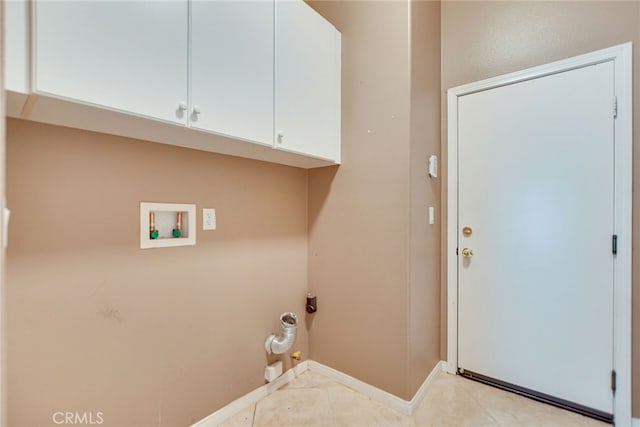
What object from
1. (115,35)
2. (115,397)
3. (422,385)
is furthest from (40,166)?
(422,385)

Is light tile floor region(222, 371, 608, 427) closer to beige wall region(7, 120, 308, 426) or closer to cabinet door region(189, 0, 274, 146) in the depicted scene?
beige wall region(7, 120, 308, 426)

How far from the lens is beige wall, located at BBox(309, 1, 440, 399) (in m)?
1.68

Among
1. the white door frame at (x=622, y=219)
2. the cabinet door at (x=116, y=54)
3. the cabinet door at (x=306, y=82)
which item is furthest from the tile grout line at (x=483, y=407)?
the cabinet door at (x=116, y=54)

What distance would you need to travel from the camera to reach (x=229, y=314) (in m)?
1.64

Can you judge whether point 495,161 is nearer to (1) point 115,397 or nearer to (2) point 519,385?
(2) point 519,385

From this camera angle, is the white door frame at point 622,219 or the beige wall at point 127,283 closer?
the beige wall at point 127,283

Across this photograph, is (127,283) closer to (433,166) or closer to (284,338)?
(284,338)

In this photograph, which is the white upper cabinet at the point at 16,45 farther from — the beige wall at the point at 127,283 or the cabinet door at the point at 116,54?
the beige wall at the point at 127,283

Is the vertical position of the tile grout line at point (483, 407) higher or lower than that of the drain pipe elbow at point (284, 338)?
lower

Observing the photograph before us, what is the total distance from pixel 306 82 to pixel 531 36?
1431 millimetres

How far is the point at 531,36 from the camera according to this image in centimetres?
179

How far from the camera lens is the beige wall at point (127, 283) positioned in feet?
3.45

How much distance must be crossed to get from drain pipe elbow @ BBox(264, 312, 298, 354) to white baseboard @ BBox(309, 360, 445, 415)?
401mm

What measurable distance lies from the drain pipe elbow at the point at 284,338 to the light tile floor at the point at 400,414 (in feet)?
1.00
